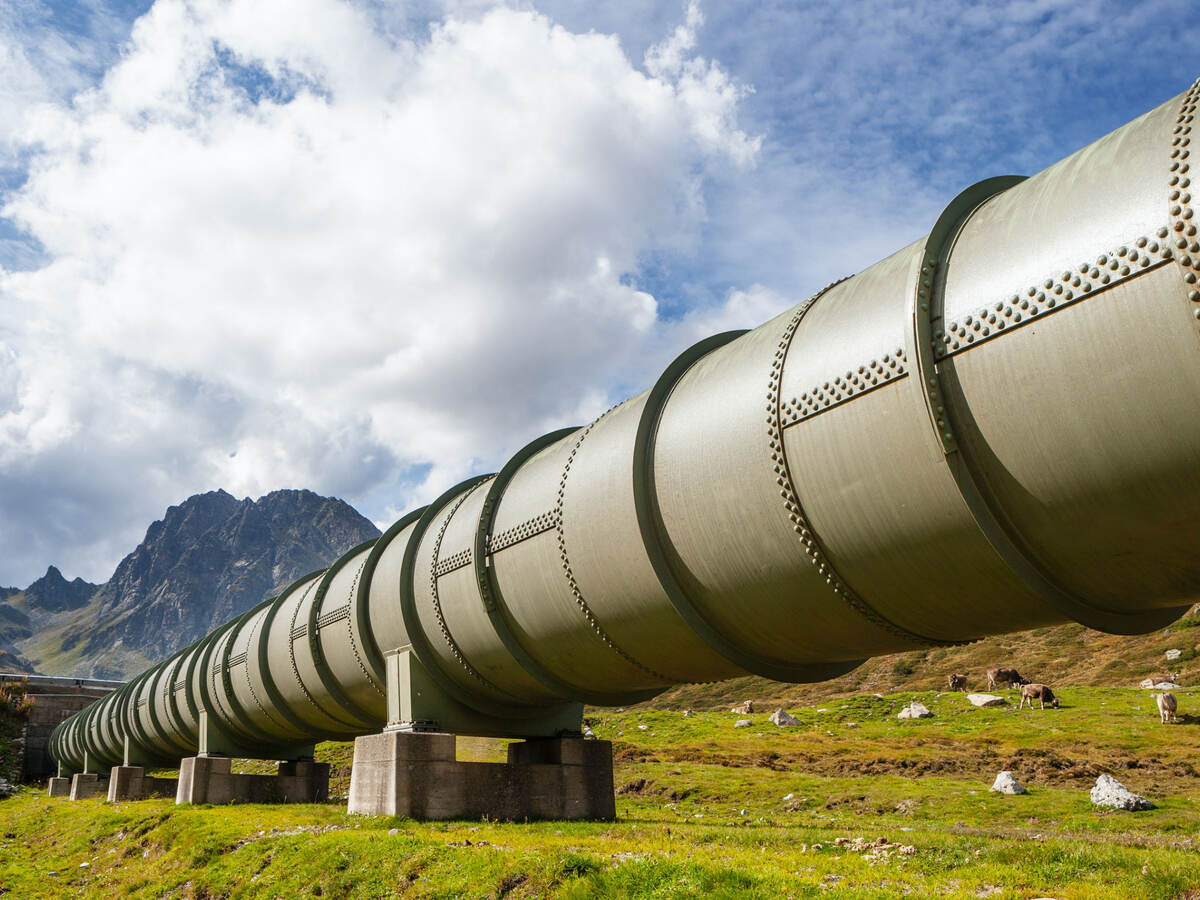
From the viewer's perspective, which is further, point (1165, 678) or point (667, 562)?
point (1165, 678)

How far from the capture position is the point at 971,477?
17.7ft

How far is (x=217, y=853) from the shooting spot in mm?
12484

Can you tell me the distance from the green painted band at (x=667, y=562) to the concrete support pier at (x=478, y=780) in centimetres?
491

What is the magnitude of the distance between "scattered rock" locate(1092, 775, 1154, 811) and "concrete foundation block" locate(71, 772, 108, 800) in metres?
35.8

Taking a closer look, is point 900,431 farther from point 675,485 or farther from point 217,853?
point 217,853

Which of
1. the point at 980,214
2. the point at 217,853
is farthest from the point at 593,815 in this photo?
the point at 980,214

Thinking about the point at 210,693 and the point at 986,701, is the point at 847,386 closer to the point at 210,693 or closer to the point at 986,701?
the point at 210,693

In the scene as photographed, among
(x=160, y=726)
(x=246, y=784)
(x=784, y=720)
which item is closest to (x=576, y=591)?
(x=246, y=784)

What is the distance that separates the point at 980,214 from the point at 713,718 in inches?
1452

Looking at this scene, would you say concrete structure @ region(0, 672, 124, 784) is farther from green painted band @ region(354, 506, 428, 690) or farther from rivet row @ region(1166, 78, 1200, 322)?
rivet row @ region(1166, 78, 1200, 322)

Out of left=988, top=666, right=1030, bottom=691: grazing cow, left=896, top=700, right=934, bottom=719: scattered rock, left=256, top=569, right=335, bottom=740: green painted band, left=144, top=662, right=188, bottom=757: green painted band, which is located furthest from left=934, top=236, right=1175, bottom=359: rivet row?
left=988, top=666, right=1030, bottom=691: grazing cow

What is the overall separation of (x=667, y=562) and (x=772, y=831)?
440cm

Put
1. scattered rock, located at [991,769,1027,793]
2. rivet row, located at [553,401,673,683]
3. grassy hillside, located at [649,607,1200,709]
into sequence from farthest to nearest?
1. grassy hillside, located at [649,607,1200,709]
2. scattered rock, located at [991,769,1027,793]
3. rivet row, located at [553,401,673,683]

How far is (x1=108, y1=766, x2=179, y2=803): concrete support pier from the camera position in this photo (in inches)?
1120
